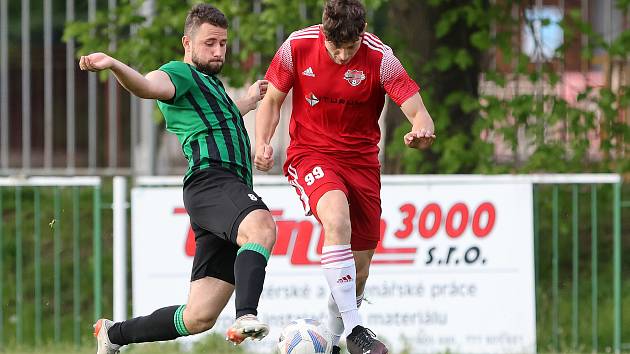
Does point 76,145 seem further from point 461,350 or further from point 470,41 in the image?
point 461,350

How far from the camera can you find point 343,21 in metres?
6.46

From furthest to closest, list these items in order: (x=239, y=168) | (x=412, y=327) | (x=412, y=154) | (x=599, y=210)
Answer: (x=412, y=154)
(x=599, y=210)
(x=412, y=327)
(x=239, y=168)

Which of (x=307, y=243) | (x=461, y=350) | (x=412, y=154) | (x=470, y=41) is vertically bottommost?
(x=461, y=350)

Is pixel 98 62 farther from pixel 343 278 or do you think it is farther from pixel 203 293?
pixel 343 278

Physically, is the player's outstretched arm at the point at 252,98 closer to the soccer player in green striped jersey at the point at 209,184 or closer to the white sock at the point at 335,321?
the soccer player in green striped jersey at the point at 209,184

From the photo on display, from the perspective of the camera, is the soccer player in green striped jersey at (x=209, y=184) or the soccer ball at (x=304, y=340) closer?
the soccer player in green striped jersey at (x=209, y=184)

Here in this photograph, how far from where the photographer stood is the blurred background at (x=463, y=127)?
1038 centimetres

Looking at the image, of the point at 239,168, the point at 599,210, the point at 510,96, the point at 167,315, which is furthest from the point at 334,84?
the point at 510,96

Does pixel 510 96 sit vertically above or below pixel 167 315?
above

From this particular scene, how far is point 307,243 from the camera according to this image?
9.27m

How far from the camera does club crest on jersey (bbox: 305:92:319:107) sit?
6.89 metres

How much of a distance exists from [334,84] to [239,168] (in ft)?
2.66

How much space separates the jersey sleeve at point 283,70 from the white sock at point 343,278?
96cm

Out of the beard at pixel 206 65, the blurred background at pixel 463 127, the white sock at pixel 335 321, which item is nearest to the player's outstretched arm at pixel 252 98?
the beard at pixel 206 65
